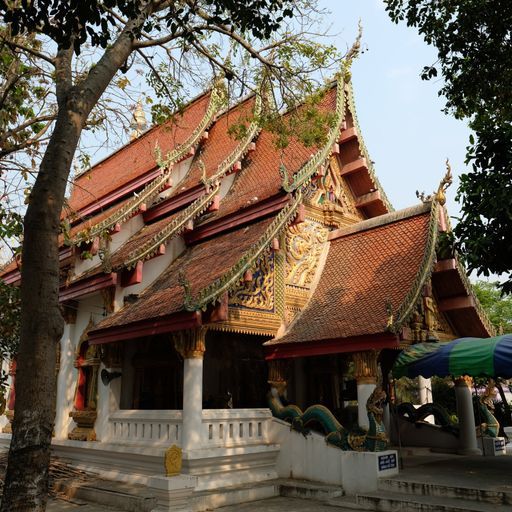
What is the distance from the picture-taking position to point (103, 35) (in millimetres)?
5184

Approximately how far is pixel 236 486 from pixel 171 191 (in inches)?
297

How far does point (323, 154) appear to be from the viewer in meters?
10.8

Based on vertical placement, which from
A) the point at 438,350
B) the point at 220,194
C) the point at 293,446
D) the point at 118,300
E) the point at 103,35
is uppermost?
the point at 220,194

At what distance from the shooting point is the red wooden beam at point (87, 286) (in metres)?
9.89

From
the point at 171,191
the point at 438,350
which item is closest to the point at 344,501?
the point at 438,350

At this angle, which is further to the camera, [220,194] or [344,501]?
[220,194]

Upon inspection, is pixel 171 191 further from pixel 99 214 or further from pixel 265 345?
pixel 265 345

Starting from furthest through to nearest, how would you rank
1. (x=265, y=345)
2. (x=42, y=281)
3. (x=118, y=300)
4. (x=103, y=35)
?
(x=118, y=300)
(x=265, y=345)
(x=103, y=35)
(x=42, y=281)

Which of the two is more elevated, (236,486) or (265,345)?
(265,345)

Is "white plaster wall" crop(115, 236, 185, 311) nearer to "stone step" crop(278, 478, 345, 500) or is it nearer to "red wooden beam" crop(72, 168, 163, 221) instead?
"red wooden beam" crop(72, 168, 163, 221)

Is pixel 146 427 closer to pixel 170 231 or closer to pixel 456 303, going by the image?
pixel 170 231

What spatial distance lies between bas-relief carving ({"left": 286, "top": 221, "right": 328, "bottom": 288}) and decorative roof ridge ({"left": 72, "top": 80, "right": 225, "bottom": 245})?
2.93 meters

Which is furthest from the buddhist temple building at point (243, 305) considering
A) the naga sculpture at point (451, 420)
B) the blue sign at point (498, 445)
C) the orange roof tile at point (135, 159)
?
the blue sign at point (498, 445)

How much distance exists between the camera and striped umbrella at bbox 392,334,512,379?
7383mm
